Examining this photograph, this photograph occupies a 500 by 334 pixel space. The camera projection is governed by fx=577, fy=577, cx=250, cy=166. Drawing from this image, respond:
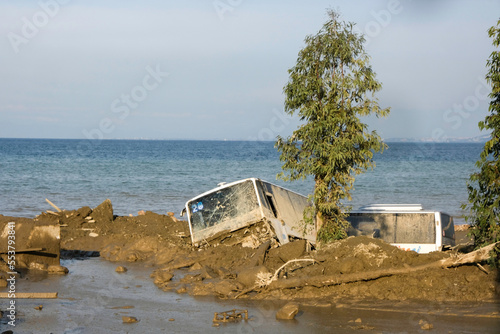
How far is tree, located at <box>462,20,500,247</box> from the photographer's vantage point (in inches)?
457

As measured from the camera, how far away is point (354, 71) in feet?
45.6

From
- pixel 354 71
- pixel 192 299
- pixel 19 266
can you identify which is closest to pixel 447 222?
pixel 354 71

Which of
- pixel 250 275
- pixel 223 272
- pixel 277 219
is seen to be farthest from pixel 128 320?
pixel 277 219

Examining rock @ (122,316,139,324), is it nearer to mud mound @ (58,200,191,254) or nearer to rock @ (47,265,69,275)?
rock @ (47,265,69,275)

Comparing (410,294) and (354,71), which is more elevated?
(354,71)

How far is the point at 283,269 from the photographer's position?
12.5 metres

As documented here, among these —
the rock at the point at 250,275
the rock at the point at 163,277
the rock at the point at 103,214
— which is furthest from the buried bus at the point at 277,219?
the rock at the point at 103,214

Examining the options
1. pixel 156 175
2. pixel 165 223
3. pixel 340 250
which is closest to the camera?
pixel 340 250

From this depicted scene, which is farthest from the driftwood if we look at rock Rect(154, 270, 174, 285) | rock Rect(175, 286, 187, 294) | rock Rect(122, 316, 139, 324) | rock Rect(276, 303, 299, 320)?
rock Rect(122, 316, 139, 324)

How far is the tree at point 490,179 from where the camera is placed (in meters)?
11.6

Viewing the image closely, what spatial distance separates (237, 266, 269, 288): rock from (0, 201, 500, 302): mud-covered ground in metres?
0.02

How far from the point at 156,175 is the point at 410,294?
43.7 m

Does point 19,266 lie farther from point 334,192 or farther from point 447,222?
point 447,222

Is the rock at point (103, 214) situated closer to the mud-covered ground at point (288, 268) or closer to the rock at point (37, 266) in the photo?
the mud-covered ground at point (288, 268)
